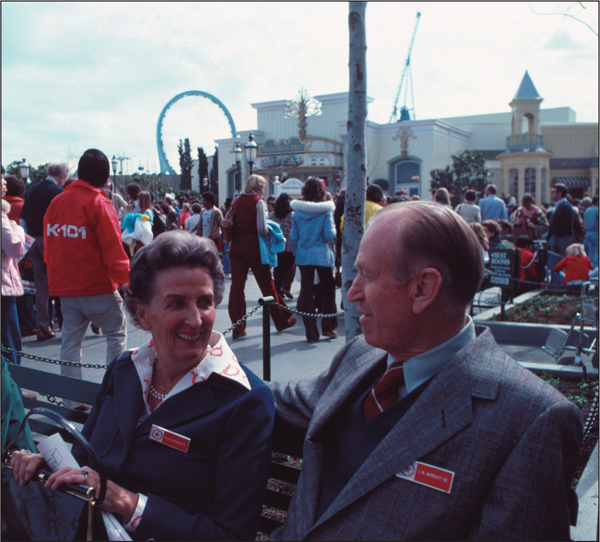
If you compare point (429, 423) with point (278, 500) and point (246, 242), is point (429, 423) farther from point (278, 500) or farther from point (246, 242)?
point (246, 242)

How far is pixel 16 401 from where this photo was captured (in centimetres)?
234

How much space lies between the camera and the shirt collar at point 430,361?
5.74ft

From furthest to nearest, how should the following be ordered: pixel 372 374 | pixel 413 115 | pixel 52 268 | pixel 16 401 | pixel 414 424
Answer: pixel 413 115, pixel 52 268, pixel 16 401, pixel 372 374, pixel 414 424

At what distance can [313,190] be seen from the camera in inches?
298

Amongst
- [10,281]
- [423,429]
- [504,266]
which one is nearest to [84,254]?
[10,281]

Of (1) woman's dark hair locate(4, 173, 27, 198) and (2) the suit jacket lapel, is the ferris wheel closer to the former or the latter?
(1) woman's dark hair locate(4, 173, 27, 198)

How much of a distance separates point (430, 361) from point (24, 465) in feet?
4.41

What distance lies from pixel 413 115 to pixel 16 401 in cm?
6851

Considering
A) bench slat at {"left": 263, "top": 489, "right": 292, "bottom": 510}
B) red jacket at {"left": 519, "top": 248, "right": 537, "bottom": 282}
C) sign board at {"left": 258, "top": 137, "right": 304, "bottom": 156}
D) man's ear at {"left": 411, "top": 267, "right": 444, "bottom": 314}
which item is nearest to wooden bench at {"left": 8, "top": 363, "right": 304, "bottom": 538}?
bench slat at {"left": 263, "top": 489, "right": 292, "bottom": 510}

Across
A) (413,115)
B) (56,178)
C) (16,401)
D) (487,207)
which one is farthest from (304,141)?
(16,401)

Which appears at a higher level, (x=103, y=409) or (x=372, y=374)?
(x=372, y=374)

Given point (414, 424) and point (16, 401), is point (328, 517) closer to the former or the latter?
point (414, 424)

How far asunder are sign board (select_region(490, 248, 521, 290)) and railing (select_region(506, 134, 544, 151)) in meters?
39.6

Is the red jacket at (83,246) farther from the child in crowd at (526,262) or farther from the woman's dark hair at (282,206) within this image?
the child in crowd at (526,262)
